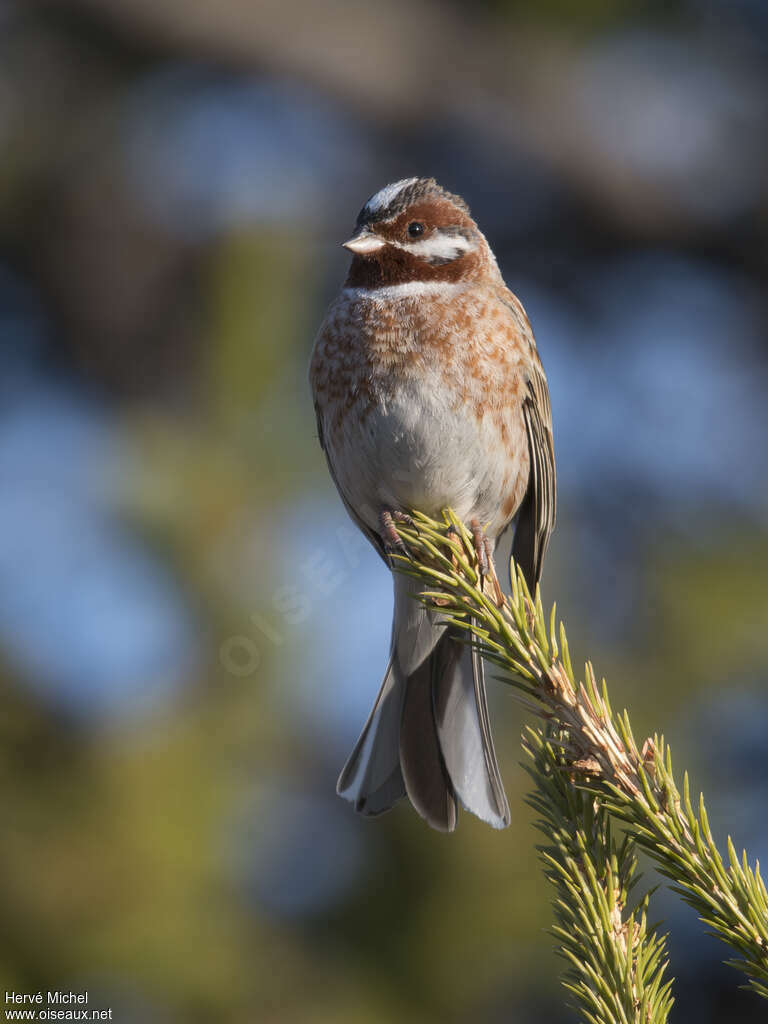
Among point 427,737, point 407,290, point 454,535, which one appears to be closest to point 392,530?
point 454,535

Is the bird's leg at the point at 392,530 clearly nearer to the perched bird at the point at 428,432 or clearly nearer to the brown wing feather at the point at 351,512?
the perched bird at the point at 428,432

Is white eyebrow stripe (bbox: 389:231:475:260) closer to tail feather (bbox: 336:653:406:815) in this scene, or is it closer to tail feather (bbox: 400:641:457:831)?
tail feather (bbox: 400:641:457:831)

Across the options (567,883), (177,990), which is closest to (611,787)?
(567,883)

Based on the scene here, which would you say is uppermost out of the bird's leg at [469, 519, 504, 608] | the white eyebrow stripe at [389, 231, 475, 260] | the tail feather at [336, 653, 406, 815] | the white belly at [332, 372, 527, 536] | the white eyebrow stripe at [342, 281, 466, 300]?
the white eyebrow stripe at [389, 231, 475, 260]

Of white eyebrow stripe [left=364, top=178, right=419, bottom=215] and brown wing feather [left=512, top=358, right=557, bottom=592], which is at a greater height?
white eyebrow stripe [left=364, top=178, right=419, bottom=215]

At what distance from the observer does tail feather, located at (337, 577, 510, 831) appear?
3197mm

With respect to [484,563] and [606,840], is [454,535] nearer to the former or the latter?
[484,563]

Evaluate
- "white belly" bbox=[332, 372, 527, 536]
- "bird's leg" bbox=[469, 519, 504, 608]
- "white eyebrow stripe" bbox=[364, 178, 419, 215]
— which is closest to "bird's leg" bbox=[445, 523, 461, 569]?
"bird's leg" bbox=[469, 519, 504, 608]

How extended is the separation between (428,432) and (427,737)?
3.00 ft

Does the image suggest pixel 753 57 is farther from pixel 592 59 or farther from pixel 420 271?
pixel 420 271

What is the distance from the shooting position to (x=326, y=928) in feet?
13.4

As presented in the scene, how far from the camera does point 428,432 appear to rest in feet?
11.2

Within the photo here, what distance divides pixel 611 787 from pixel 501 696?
7.45 feet

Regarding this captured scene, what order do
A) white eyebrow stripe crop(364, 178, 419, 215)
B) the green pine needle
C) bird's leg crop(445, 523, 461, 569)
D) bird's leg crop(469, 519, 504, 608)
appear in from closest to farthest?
the green pine needle
bird's leg crop(469, 519, 504, 608)
bird's leg crop(445, 523, 461, 569)
white eyebrow stripe crop(364, 178, 419, 215)
